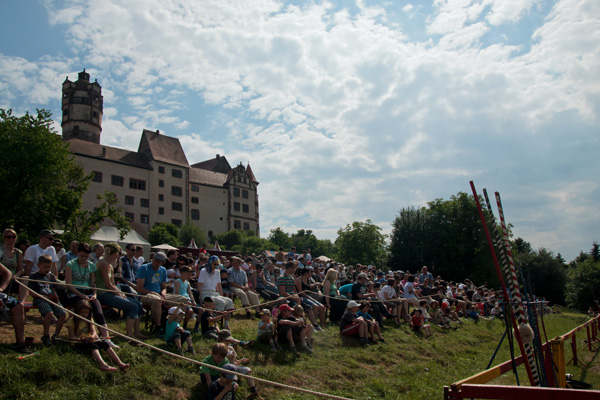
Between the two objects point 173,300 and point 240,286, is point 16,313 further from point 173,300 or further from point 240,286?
point 240,286

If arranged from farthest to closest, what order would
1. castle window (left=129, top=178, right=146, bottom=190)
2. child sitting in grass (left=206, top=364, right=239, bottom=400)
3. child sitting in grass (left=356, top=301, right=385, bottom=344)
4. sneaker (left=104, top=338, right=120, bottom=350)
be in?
castle window (left=129, top=178, right=146, bottom=190) → child sitting in grass (left=356, top=301, right=385, bottom=344) → sneaker (left=104, top=338, right=120, bottom=350) → child sitting in grass (left=206, top=364, right=239, bottom=400)

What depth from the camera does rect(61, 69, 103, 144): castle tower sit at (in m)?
75.1

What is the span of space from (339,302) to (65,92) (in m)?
78.4

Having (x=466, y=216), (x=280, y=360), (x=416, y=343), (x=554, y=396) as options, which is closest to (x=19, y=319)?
(x=280, y=360)

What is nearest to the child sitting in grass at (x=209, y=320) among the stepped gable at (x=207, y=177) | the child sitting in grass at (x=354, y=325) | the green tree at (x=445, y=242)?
the child sitting in grass at (x=354, y=325)

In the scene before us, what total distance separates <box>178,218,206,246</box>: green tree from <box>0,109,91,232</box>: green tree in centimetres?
3477

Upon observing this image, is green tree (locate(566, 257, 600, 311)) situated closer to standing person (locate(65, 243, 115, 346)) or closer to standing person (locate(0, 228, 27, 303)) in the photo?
standing person (locate(65, 243, 115, 346))

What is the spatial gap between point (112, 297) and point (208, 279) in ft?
9.73

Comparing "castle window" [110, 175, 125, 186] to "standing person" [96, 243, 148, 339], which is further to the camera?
"castle window" [110, 175, 125, 186]

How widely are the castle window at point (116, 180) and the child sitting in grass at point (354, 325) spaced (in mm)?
A: 61734

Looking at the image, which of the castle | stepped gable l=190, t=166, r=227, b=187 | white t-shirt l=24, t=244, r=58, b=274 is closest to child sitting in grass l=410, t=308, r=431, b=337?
Answer: white t-shirt l=24, t=244, r=58, b=274

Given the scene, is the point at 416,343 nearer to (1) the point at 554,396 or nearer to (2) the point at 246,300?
(2) the point at 246,300

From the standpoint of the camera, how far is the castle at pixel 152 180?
67250mm

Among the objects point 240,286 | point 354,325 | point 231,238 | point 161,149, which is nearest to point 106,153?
point 161,149
